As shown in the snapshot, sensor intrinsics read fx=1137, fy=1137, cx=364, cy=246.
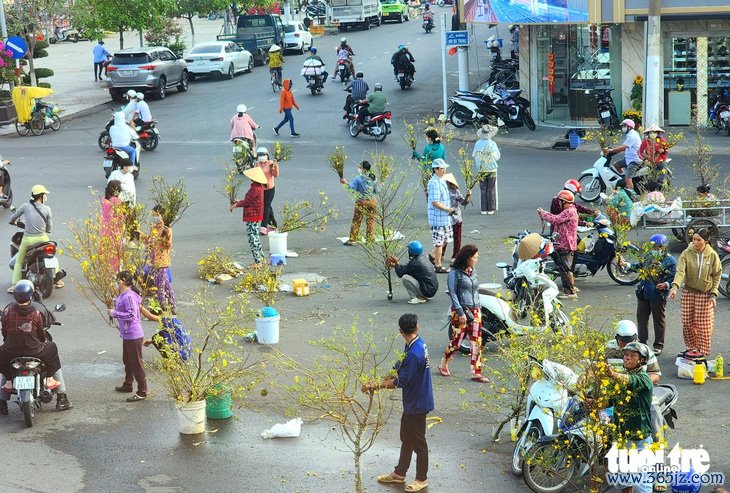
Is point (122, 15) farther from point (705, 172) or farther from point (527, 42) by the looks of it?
point (705, 172)

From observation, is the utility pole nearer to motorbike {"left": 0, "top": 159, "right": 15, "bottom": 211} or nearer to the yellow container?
the yellow container

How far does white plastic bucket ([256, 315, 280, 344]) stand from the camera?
13984 mm

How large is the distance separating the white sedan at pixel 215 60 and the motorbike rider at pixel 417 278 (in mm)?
27920

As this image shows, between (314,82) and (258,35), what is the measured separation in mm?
10438


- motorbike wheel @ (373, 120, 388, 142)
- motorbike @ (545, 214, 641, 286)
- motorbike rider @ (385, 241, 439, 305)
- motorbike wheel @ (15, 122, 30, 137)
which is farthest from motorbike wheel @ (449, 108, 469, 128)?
motorbike rider @ (385, 241, 439, 305)

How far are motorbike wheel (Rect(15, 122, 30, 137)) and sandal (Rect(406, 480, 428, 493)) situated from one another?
964 inches

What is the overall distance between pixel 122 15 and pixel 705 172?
1035 inches

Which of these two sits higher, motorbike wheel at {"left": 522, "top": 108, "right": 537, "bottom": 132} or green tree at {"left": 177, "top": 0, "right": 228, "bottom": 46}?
green tree at {"left": 177, "top": 0, "right": 228, "bottom": 46}

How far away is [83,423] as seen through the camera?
11617mm

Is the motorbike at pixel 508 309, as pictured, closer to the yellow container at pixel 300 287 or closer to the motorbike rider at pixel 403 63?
the yellow container at pixel 300 287

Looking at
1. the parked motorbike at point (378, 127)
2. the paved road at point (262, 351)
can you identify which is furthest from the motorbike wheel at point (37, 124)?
the parked motorbike at point (378, 127)

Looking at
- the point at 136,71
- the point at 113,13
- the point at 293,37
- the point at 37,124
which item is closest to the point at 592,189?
the point at 37,124

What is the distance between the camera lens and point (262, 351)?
13875mm

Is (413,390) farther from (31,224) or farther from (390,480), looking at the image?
(31,224)
